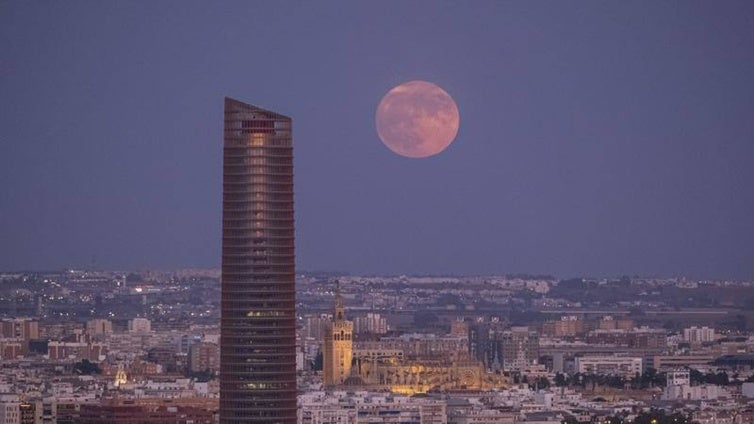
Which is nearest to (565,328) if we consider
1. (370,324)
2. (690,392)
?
(370,324)

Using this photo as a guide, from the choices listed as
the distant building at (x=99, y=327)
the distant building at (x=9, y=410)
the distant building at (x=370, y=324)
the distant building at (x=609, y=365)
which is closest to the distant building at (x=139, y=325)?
the distant building at (x=99, y=327)

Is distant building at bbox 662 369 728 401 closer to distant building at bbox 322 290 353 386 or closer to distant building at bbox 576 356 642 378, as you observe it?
distant building at bbox 322 290 353 386

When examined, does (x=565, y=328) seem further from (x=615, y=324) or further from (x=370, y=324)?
(x=370, y=324)

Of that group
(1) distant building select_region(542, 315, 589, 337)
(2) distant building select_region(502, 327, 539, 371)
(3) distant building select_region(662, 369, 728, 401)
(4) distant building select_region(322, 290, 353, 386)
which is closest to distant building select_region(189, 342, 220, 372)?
(4) distant building select_region(322, 290, 353, 386)

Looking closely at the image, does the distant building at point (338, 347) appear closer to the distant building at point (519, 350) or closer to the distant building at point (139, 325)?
the distant building at point (519, 350)

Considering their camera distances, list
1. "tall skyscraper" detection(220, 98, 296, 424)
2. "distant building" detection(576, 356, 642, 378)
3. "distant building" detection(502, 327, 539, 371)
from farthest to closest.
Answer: "distant building" detection(502, 327, 539, 371) < "distant building" detection(576, 356, 642, 378) < "tall skyscraper" detection(220, 98, 296, 424)
